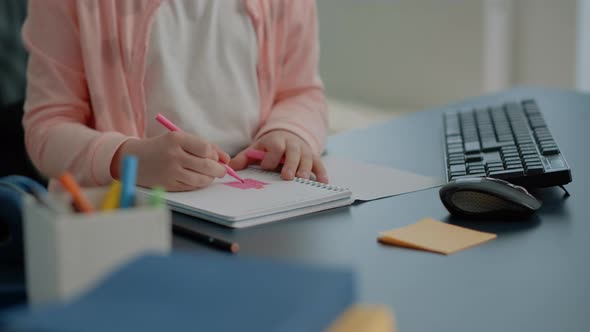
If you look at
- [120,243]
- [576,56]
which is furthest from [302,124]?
[576,56]

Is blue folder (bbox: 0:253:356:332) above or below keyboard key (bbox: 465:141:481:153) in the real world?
above

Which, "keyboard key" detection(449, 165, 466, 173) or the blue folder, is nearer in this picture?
the blue folder

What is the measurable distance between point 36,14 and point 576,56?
201 centimetres

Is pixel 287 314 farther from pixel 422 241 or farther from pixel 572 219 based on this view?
pixel 572 219

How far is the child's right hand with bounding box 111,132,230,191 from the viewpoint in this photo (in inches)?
34.1

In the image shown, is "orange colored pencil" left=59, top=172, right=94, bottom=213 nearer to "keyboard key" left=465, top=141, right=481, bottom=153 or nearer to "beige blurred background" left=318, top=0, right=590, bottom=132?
"keyboard key" left=465, top=141, right=481, bottom=153

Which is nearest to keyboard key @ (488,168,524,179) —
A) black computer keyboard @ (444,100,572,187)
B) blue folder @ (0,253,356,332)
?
black computer keyboard @ (444,100,572,187)

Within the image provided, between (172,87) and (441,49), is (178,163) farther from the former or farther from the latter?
(441,49)

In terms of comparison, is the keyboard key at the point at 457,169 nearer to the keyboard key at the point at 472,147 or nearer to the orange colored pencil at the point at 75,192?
the keyboard key at the point at 472,147

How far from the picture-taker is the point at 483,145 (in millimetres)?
1030

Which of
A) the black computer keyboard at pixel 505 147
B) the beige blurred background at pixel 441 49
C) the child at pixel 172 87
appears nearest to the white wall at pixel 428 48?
the beige blurred background at pixel 441 49

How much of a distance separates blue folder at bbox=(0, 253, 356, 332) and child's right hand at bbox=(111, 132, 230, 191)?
1.41 ft

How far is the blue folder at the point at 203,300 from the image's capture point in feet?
1.22

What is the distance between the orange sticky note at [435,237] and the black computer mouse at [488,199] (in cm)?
3
